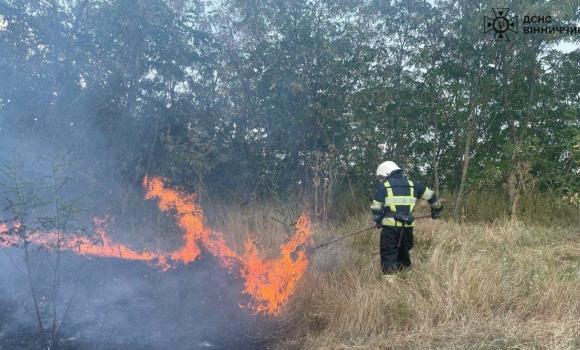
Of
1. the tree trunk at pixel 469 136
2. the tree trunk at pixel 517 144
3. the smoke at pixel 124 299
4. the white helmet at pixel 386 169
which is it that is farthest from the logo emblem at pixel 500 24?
the smoke at pixel 124 299

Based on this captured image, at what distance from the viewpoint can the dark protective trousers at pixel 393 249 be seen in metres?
5.82

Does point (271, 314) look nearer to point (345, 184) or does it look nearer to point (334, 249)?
point (334, 249)

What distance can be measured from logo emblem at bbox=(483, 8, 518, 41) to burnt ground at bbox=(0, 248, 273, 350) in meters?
6.79

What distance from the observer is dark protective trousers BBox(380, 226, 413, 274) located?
19.1ft

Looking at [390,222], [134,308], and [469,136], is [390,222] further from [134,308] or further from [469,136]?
[469,136]

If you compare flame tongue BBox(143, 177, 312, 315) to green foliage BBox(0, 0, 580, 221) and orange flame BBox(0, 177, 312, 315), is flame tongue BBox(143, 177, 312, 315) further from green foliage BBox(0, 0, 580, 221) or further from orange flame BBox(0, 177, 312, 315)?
green foliage BBox(0, 0, 580, 221)

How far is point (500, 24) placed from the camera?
8.19m

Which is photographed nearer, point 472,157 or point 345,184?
point 472,157

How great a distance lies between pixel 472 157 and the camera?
32.1 feet

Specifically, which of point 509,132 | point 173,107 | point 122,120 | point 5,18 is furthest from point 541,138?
point 5,18

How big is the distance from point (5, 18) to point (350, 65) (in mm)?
7440

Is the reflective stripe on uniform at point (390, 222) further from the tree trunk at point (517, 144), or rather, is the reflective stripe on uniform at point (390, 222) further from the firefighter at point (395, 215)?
the tree trunk at point (517, 144)

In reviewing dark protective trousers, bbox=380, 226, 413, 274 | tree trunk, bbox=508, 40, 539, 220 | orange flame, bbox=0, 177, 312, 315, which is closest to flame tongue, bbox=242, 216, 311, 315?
orange flame, bbox=0, 177, 312, 315

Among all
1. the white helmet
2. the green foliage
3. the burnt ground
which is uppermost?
the green foliage
